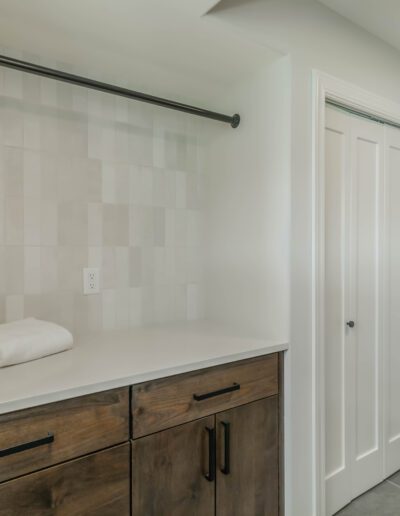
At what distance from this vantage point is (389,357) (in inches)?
81.4

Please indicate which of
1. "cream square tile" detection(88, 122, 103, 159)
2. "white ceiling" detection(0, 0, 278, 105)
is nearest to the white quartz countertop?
"cream square tile" detection(88, 122, 103, 159)

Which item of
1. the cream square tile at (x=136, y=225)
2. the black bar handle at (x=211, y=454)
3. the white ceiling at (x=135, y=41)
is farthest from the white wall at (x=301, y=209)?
the cream square tile at (x=136, y=225)

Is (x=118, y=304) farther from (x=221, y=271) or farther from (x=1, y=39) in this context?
(x=1, y=39)

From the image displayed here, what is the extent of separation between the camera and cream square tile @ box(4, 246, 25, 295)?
146 centimetres

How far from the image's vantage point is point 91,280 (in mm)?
1657

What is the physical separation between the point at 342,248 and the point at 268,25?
103cm

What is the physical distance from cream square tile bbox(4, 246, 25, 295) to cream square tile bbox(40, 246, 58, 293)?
0.08 meters

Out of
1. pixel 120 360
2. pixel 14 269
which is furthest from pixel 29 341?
pixel 14 269

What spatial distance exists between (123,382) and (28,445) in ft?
0.92

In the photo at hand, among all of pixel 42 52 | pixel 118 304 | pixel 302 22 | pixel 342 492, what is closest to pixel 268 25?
pixel 302 22

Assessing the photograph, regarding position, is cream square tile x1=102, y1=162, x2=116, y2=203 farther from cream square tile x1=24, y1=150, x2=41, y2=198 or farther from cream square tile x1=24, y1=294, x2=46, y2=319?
cream square tile x1=24, y1=294, x2=46, y2=319

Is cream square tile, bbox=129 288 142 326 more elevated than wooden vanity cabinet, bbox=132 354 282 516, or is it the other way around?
cream square tile, bbox=129 288 142 326

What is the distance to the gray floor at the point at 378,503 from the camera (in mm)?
1791

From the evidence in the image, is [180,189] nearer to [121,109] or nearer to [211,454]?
[121,109]
